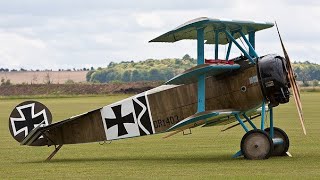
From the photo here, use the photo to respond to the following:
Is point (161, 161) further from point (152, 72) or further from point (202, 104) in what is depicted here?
point (152, 72)

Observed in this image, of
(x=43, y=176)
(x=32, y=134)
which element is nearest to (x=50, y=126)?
(x=32, y=134)

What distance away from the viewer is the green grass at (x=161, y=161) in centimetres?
1789

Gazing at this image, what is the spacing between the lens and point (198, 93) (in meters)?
21.2

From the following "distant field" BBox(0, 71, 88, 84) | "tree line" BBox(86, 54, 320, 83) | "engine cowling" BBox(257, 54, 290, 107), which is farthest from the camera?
"distant field" BBox(0, 71, 88, 84)

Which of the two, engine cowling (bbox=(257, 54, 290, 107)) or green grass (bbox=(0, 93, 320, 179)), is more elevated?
engine cowling (bbox=(257, 54, 290, 107))

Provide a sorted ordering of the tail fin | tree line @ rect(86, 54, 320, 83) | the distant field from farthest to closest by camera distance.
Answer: the distant field → tree line @ rect(86, 54, 320, 83) → the tail fin

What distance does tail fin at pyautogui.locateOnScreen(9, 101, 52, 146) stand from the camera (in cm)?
2222

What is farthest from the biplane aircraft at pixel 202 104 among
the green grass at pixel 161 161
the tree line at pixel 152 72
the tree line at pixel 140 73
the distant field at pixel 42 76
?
the distant field at pixel 42 76

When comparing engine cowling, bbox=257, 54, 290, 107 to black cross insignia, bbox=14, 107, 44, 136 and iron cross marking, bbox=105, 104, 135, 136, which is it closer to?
iron cross marking, bbox=105, 104, 135, 136

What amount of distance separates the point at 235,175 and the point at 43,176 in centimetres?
366

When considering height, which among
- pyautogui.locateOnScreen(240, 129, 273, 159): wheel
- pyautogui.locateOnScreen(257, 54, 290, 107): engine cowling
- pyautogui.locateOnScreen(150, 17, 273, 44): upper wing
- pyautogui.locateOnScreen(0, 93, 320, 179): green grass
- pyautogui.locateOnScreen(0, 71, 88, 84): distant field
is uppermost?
pyautogui.locateOnScreen(150, 17, 273, 44): upper wing

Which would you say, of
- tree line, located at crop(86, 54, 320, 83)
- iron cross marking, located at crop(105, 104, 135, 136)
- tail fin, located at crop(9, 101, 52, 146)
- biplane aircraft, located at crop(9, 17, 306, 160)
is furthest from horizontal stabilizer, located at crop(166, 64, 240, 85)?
tree line, located at crop(86, 54, 320, 83)

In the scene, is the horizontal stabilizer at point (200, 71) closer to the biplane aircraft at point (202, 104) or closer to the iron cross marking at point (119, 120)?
the biplane aircraft at point (202, 104)

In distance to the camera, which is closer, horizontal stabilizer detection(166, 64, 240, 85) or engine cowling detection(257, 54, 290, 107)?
horizontal stabilizer detection(166, 64, 240, 85)
